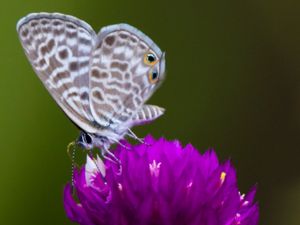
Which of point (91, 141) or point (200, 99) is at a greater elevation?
point (91, 141)

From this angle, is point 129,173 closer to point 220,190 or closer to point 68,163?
point 220,190

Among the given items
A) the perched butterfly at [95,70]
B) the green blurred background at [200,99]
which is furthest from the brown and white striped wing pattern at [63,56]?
the green blurred background at [200,99]

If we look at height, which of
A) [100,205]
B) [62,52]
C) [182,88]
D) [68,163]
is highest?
[62,52]

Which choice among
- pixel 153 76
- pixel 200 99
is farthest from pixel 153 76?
pixel 200 99

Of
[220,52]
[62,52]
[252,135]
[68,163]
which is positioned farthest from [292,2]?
[62,52]

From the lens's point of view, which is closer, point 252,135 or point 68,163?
point 68,163

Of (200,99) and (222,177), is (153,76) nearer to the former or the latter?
(222,177)

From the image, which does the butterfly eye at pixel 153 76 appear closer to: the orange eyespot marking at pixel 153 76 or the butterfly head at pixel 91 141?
the orange eyespot marking at pixel 153 76
